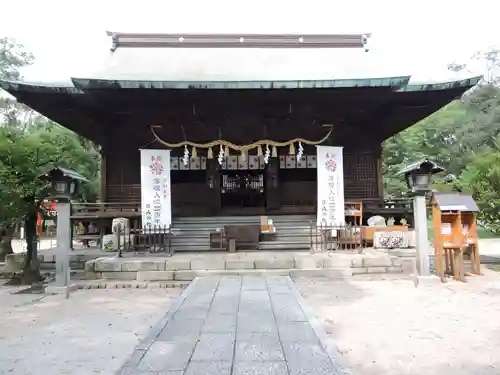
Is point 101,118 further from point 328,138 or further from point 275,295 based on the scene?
point 275,295

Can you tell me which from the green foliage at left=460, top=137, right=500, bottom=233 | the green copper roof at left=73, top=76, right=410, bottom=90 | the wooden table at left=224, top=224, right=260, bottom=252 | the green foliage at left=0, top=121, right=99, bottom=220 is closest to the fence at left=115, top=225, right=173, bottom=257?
the wooden table at left=224, top=224, right=260, bottom=252

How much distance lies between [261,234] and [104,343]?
24.3 ft

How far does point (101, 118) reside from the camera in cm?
1304

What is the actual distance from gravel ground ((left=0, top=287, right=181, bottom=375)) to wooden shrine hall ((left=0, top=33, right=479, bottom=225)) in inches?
195

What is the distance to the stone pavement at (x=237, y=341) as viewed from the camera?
139 inches

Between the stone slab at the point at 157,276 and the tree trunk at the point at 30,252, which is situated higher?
the tree trunk at the point at 30,252

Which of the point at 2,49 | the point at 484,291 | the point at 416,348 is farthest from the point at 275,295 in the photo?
the point at 2,49

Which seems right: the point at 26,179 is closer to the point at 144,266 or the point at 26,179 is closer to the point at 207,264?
the point at 144,266

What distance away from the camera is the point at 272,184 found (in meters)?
14.4

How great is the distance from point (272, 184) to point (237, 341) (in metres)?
10.3

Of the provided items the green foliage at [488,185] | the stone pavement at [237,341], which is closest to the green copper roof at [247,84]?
the green foliage at [488,185]

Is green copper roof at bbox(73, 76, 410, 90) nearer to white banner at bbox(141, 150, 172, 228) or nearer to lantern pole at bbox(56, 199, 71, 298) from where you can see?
white banner at bbox(141, 150, 172, 228)

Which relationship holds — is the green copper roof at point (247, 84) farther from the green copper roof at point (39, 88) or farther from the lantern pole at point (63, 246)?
the lantern pole at point (63, 246)

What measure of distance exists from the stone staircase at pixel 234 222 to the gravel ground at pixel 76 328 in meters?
3.44
